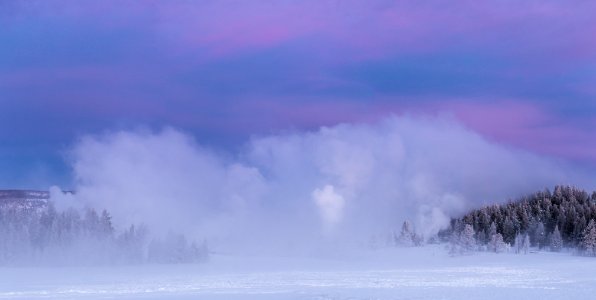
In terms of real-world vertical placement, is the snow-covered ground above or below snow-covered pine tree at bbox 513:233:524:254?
below

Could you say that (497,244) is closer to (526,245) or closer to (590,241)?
(526,245)

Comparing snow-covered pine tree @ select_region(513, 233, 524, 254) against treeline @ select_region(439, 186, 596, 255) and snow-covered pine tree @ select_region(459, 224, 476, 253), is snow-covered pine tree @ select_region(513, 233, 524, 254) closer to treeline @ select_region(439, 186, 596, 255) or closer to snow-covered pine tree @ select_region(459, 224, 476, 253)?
treeline @ select_region(439, 186, 596, 255)

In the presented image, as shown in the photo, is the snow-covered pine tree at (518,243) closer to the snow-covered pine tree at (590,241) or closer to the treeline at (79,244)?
the snow-covered pine tree at (590,241)

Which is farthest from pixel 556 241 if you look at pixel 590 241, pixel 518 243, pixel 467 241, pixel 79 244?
pixel 79 244

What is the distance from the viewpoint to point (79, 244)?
12800 centimetres

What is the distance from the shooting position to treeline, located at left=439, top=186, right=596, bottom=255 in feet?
487

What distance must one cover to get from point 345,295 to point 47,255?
7800 centimetres

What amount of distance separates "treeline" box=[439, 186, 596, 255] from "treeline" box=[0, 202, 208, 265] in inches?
2177

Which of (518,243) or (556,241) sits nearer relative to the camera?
(556,241)

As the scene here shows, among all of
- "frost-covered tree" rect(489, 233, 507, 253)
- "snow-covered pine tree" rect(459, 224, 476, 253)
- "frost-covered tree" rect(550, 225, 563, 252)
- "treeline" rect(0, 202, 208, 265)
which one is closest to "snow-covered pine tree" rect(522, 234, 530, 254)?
"frost-covered tree" rect(489, 233, 507, 253)

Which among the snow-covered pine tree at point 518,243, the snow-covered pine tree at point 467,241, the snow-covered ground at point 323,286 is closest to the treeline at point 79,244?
the snow-covered ground at point 323,286

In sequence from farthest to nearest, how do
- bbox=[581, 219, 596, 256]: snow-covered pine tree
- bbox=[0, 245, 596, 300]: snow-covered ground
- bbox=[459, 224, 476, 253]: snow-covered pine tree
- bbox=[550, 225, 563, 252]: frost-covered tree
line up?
bbox=[459, 224, 476, 253]: snow-covered pine tree < bbox=[550, 225, 563, 252]: frost-covered tree < bbox=[581, 219, 596, 256]: snow-covered pine tree < bbox=[0, 245, 596, 300]: snow-covered ground

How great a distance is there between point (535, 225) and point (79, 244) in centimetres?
9055

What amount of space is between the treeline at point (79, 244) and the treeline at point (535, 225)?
55299 millimetres
